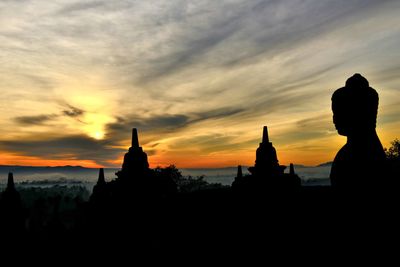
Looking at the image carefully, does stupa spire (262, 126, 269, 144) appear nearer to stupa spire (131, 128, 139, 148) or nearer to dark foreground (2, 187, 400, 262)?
dark foreground (2, 187, 400, 262)

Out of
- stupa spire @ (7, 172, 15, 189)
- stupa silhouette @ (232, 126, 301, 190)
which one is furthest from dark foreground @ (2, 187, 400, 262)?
stupa spire @ (7, 172, 15, 189)

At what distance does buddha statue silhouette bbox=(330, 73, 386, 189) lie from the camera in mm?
4262

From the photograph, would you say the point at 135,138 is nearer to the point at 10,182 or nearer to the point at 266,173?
the point at 266,173

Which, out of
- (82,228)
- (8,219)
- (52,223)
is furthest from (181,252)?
(52,223)

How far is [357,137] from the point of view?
4.55 m

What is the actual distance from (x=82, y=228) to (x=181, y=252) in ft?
20.1

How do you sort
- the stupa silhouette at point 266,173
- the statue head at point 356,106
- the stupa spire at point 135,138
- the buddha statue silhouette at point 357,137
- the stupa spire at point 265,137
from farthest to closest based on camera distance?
the stupa spire at point 135,138 < the stupa spire at point 265,137 < the stupa silhouette at point 266,173 < the statue head at point 356,106 < the buddha statue silhouette at point 357,137

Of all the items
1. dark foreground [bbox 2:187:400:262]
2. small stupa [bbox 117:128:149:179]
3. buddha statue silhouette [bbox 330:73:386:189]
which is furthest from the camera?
small stupa [bbox 117:128:149:179]

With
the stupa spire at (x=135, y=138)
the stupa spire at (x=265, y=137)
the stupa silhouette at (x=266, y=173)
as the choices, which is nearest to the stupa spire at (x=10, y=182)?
the stupa spire at (x=135, y=138)

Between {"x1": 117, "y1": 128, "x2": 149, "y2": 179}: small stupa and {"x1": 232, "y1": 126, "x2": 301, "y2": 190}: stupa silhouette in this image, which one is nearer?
{"x1": 232, "y1": 126, "x2": 301, "y2": 190}: stupa silhouette

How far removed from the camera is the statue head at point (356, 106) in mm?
4598

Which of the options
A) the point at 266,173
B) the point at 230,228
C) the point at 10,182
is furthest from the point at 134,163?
the point at 10,182

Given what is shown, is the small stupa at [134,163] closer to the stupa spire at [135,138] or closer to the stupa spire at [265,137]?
the stupa spire at [135,138]

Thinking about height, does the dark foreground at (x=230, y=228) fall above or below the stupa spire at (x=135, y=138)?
below
